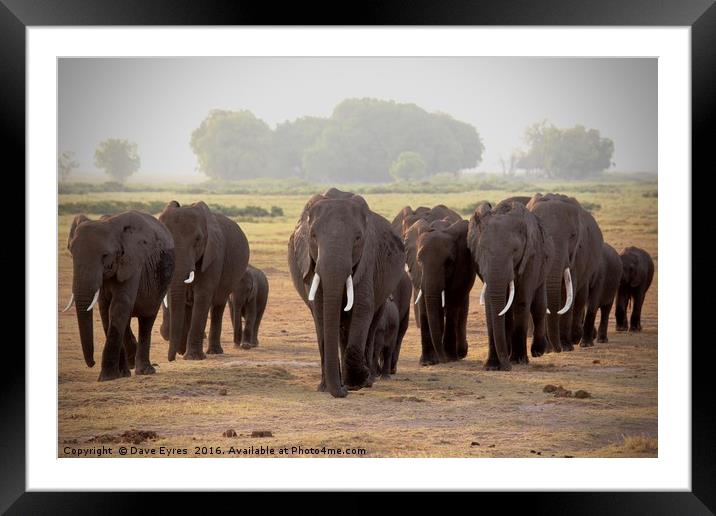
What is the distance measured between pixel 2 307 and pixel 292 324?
12555mm

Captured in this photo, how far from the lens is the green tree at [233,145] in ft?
90.3

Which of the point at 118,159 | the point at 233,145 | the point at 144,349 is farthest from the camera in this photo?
the point at 233,145

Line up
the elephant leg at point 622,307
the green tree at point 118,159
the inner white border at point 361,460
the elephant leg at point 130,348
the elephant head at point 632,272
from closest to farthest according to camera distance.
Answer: the inner white border at point 361,460 < the elephant leg at point 130,348 < the green tree at point 118,159 < the elephant head at point 632,272 < the elephant leg at point 622,307

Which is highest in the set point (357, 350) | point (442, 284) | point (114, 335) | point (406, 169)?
point (406, 169)

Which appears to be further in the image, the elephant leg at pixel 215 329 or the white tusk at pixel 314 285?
the elephant leg at pixel 215 329

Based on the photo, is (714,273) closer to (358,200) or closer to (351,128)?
(358,200)

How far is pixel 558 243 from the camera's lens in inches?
659

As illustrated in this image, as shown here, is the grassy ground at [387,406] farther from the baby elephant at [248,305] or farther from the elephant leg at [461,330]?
the baby elephant at [248,305]

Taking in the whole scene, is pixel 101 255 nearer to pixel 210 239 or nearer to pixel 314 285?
pixel 314 285

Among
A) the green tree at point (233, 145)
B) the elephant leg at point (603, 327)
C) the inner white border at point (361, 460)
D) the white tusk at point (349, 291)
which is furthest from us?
the green tree at point (233, 145)

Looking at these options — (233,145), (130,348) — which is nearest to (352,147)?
(233,145)

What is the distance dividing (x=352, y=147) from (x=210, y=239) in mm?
16461

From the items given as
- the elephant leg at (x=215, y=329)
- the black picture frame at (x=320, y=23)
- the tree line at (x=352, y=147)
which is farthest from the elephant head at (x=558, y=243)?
the tree line at (x=352, y=147)

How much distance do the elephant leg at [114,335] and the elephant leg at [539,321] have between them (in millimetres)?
5615
